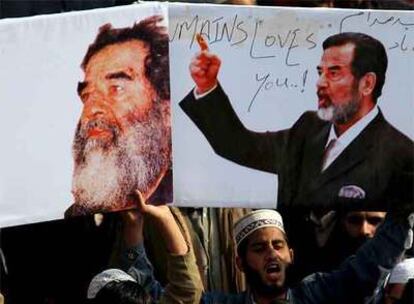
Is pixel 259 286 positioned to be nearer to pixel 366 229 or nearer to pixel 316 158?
pixel 316 158

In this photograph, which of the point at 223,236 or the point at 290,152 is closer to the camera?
the point at 290,152

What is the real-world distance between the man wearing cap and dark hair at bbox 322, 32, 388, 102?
0.51 m

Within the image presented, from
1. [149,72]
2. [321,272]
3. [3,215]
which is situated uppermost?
[149,72]

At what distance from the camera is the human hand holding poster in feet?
16.6

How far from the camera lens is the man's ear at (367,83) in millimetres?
5168

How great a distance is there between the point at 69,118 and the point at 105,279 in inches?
28.1

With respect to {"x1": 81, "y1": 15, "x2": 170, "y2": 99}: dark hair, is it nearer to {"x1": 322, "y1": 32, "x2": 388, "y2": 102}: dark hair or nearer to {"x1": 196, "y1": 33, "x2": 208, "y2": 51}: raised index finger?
{"x1": 196, "y1": 33, "x2": 208, "y2": 51}: raised index finger

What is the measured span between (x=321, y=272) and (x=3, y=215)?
4.32ft

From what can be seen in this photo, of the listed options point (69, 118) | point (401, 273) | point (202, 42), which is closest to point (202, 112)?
point (202, 42)

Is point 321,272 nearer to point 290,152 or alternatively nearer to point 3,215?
point 290,152

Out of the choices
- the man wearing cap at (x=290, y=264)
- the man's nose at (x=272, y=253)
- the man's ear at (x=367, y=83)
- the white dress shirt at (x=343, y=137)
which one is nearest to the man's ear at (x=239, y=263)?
the man wearing cap at (x=290, y=264)

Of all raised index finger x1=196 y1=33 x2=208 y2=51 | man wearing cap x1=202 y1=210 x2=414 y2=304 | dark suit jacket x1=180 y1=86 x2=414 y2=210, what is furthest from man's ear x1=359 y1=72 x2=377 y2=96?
raised index finger x1=196 y1=33 x2=208 y2=51

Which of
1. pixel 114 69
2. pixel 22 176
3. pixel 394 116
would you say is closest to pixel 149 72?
pixel 114 69

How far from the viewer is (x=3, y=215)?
5070mm
